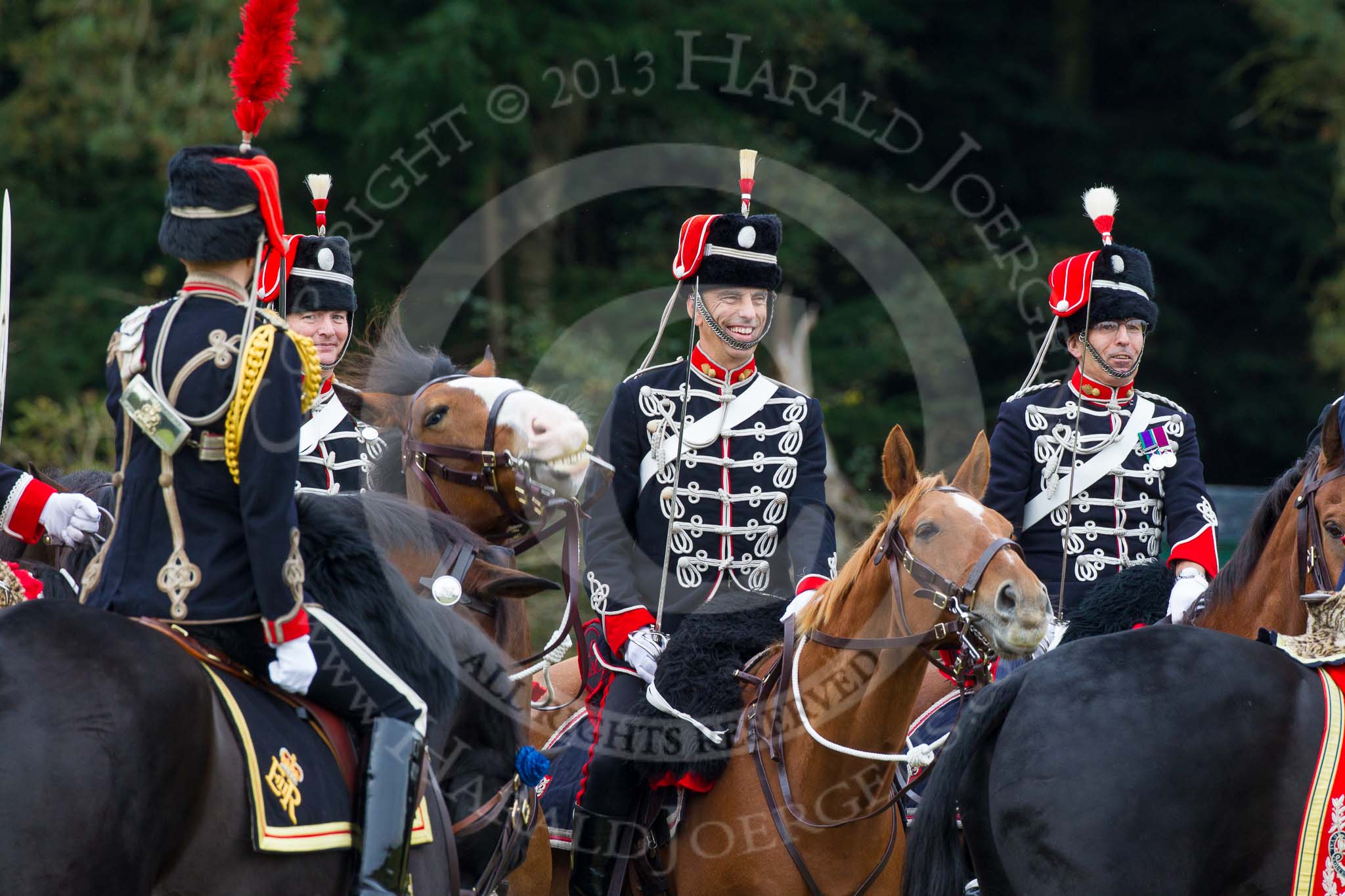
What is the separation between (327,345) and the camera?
6.18 metres

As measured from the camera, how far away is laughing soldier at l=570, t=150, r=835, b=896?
17.8 feet

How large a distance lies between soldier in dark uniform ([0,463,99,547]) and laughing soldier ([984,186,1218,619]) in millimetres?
3322

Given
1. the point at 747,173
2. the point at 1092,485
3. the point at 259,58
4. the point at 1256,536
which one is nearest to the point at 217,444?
the point at 259,58

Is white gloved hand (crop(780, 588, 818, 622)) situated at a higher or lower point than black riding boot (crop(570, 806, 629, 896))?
higher

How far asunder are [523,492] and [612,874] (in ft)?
4.07

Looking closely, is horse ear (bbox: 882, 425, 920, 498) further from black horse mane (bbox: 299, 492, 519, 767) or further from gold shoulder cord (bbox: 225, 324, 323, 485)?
gold shoulder cord (bbox: 225, 324, 323, 485)

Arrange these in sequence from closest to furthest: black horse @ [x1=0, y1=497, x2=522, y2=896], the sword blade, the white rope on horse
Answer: black horse @ [x1=0, y1=497, x2=522, y2=896], the sword blade, the white rope on horse

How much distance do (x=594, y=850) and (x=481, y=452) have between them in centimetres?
133

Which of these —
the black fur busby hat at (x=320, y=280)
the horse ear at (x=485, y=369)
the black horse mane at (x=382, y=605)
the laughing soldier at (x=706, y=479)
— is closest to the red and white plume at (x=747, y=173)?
the laughing soldier at (x=706, y=479)

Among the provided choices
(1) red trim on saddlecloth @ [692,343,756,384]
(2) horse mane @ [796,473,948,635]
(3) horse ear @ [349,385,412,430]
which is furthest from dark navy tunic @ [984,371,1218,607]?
(3) horse ear @ [349,385,412,430]

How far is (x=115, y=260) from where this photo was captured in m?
14.3

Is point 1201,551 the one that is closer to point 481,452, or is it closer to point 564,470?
point 564,470

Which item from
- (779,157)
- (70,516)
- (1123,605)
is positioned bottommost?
(1123,605)

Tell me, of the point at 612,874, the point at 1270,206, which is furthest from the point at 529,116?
the point at 612,874
